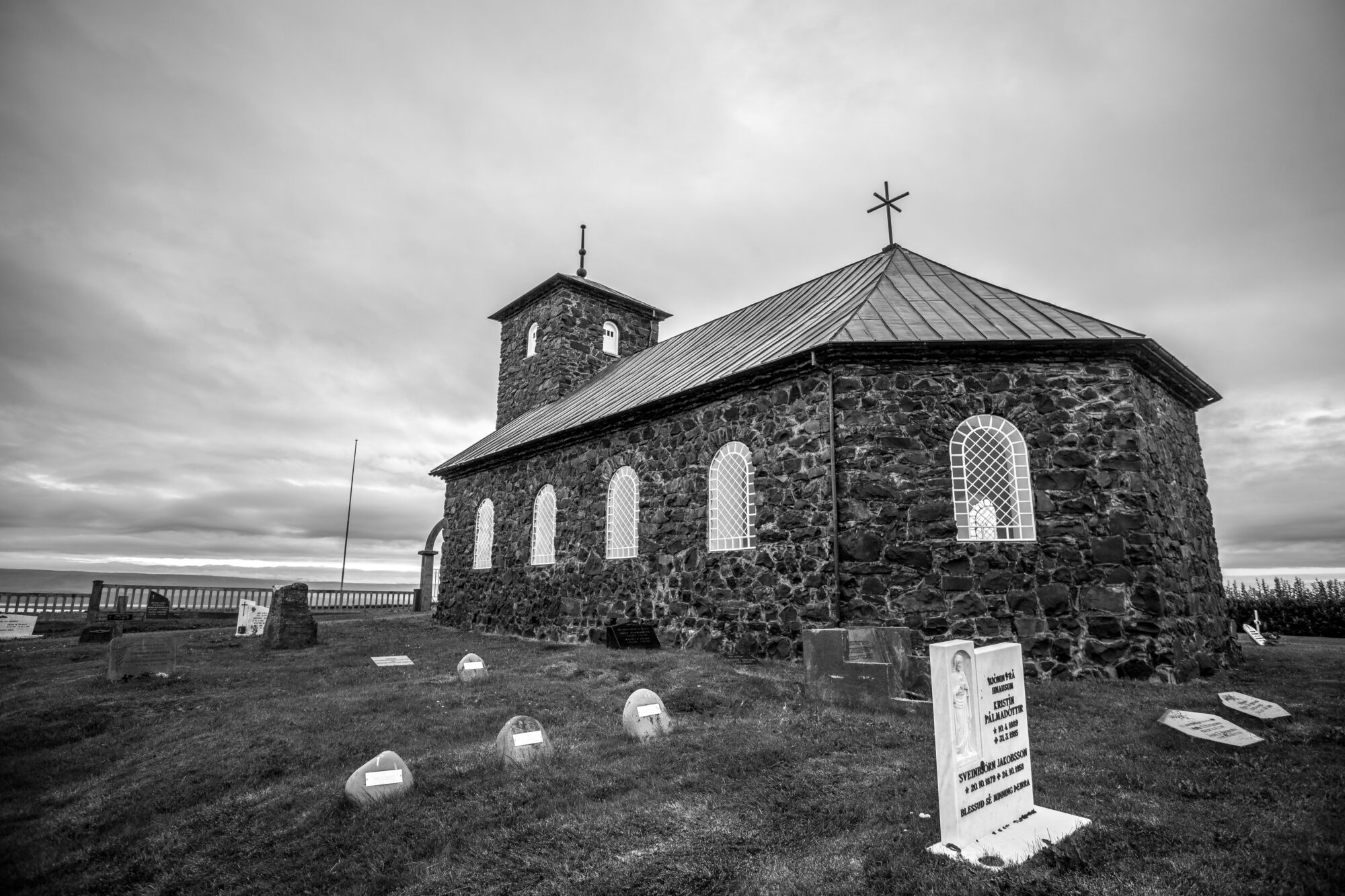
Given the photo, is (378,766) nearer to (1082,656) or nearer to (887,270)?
(1082,656)

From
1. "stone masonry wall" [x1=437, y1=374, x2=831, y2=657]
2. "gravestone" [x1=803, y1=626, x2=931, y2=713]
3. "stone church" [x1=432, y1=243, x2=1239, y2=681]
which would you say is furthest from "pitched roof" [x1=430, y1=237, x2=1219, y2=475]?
"gravestone" [x1=803, y1=626, x2=931, y2=713]

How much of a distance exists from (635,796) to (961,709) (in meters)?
2.72

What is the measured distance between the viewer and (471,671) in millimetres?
11070

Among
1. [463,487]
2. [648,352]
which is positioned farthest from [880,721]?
[463,487]

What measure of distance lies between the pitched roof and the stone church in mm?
78

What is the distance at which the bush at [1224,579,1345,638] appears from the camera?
1795 centimetres

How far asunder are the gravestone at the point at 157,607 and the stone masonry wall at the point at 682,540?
11.2m

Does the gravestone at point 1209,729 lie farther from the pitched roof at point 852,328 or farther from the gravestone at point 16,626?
the gravestone at point 16,626

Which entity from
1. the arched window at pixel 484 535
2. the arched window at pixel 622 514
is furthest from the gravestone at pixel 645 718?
the arched window at pixel 484 535

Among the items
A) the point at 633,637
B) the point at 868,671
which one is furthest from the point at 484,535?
the point at 868,671

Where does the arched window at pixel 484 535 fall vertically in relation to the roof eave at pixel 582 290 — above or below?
below

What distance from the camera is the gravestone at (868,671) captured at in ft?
26.4

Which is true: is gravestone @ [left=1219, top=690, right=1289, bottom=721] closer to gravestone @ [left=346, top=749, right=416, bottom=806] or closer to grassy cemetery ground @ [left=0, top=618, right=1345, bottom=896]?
grassy cemetery ground @ [left=0, top=618, right=1345, bottom=896]

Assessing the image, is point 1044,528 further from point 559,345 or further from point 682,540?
point 559,345
